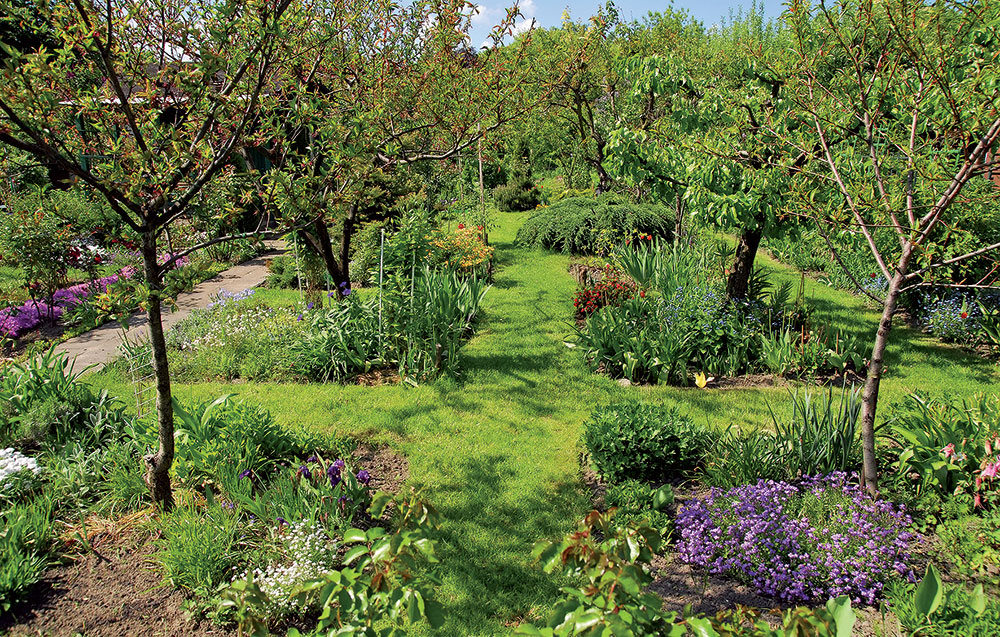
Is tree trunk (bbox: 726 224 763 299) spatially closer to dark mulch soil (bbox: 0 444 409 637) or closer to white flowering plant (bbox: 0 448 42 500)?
dark mulch soil (bbox: 0 444 409 637)

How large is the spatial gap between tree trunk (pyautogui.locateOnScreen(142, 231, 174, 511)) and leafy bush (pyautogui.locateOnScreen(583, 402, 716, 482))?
9.25 feet

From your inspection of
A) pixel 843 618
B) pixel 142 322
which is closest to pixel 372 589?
pixel 843 618

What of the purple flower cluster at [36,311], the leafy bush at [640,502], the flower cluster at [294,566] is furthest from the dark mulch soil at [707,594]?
the purple flower cluster at [36,311]

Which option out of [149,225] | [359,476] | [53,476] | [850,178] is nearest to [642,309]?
[850,178]

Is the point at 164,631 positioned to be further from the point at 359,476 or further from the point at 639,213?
the point at 639,213

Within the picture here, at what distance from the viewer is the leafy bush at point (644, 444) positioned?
4.09 meters

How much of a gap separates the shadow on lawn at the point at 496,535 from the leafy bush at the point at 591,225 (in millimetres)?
→ 6948

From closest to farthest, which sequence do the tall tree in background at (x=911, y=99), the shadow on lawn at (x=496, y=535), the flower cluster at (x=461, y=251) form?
1. the tall tree in background at (x=911, y=99)
2. the shadow on lawn at (x=496, y=535)
3. the flower cluster at (x=461, y=251)

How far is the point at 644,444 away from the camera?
4047mm

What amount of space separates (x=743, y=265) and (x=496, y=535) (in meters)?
Result: 4.63

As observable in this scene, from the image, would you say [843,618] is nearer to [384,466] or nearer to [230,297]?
[384,466]

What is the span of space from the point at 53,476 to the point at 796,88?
587 cm

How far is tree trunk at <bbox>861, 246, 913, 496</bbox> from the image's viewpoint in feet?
11.1

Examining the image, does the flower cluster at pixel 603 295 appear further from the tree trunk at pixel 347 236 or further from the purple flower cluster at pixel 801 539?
the purple flower cluster at pixel 801 539
